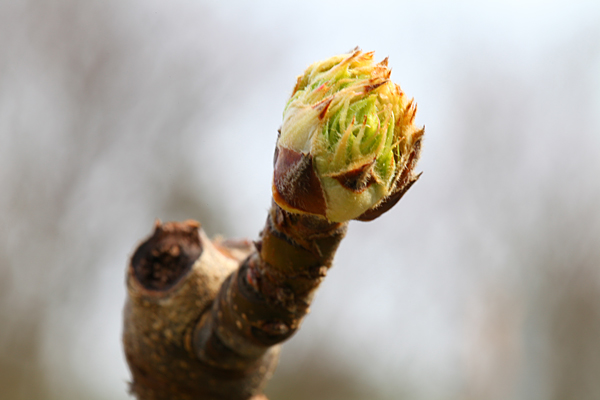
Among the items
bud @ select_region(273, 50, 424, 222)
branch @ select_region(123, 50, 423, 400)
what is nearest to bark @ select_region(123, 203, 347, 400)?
branch @ select_region(123, 50, 423, 400)

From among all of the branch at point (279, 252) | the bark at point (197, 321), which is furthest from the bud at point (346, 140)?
the bark at point (197, 321)

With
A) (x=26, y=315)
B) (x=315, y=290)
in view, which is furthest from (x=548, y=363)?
(x=315, y=290)

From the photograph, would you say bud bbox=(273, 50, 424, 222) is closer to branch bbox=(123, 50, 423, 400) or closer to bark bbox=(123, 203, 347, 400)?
branch bbox=(123, 50, 423, 400)

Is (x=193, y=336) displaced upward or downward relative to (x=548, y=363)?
downward

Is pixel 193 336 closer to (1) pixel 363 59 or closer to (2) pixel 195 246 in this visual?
(2) pixel 195 246

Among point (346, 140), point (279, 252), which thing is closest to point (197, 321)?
point (279, 252)
